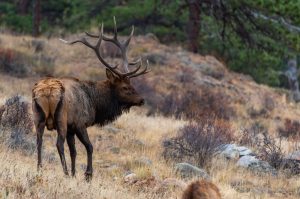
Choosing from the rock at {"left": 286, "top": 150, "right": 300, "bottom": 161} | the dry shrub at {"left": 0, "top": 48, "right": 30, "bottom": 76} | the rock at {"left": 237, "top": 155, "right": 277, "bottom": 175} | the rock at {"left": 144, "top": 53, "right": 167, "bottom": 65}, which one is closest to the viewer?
the rock at {"left": 237, "top": 155, "right": 277, "bottom": 175}

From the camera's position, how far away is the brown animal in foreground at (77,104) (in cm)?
913

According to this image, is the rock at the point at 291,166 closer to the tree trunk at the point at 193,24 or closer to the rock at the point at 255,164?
the rock at the point at 255,164

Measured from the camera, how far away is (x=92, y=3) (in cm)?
2900

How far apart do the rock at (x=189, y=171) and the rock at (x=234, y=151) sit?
5.10 ft

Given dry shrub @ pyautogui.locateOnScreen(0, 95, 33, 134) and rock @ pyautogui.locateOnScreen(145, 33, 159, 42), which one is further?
rock @ pyautogui.locateOnScreen(145, 33, 159, 42)

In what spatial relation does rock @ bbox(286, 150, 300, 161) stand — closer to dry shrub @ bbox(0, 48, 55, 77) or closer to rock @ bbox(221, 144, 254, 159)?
rock @ bbox(221, 144, 254, 159)

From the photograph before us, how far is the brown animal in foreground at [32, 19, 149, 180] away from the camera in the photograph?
9.13 metres

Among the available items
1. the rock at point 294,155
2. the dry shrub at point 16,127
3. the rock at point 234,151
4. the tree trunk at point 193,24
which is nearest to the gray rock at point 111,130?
the dry shrub at point 16,127

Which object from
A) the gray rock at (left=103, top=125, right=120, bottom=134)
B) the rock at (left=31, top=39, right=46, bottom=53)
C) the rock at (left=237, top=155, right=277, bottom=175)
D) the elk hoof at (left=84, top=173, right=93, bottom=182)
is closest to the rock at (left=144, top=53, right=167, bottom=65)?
the rock at (left=31, top=39, right=46, bottom=53)

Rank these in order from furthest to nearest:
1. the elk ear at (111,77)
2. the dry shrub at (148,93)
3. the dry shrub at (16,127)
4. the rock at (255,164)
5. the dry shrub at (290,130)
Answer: the dry shrub at (148,93), the dry shrub at (290,130), the rock at (255,164), the dry shrub at (16,127), the elk ear at (111,77)

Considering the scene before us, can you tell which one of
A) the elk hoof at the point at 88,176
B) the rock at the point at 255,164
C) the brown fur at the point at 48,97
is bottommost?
the rock at the point at 255,164

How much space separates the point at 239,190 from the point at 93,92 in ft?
8.82

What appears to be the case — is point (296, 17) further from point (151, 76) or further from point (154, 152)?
point (154, 152)

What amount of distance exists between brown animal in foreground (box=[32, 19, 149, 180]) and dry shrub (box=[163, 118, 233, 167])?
215cm
